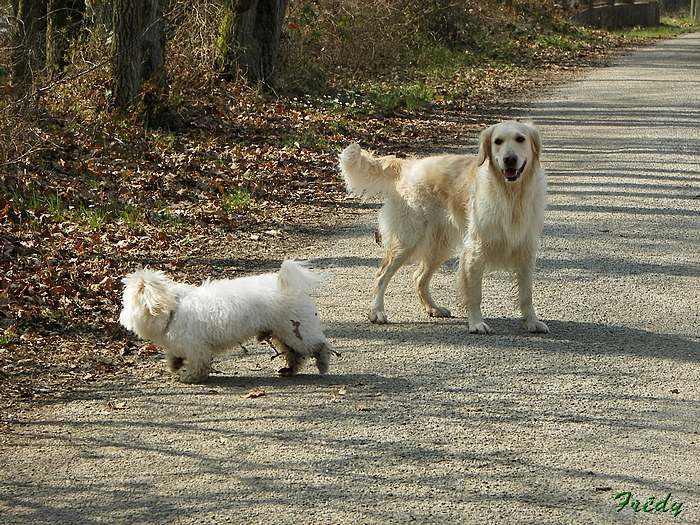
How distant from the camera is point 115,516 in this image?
13.0 feet

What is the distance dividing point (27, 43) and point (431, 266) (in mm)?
6748

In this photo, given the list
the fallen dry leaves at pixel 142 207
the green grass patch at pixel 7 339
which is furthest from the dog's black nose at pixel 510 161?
the green grass patch at pixel 7 339

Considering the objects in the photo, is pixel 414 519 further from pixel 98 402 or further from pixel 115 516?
pixel 98 402

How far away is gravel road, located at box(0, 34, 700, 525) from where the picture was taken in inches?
160

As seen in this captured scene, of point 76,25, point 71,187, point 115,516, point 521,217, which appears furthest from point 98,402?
point 76,25

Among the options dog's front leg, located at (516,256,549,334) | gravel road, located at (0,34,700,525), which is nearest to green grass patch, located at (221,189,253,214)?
gravel road, located at (0,34,700,525)

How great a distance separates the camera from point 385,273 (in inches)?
272

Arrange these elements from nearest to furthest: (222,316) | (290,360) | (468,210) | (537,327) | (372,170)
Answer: (222,316) < (290,360) < (537,327) < (468,210) < (372,170)

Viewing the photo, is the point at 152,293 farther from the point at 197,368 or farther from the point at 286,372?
the point at 286,372

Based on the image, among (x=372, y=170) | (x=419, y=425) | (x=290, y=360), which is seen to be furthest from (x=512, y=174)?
(x=419, y=425)

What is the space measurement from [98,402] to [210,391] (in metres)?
0.65
